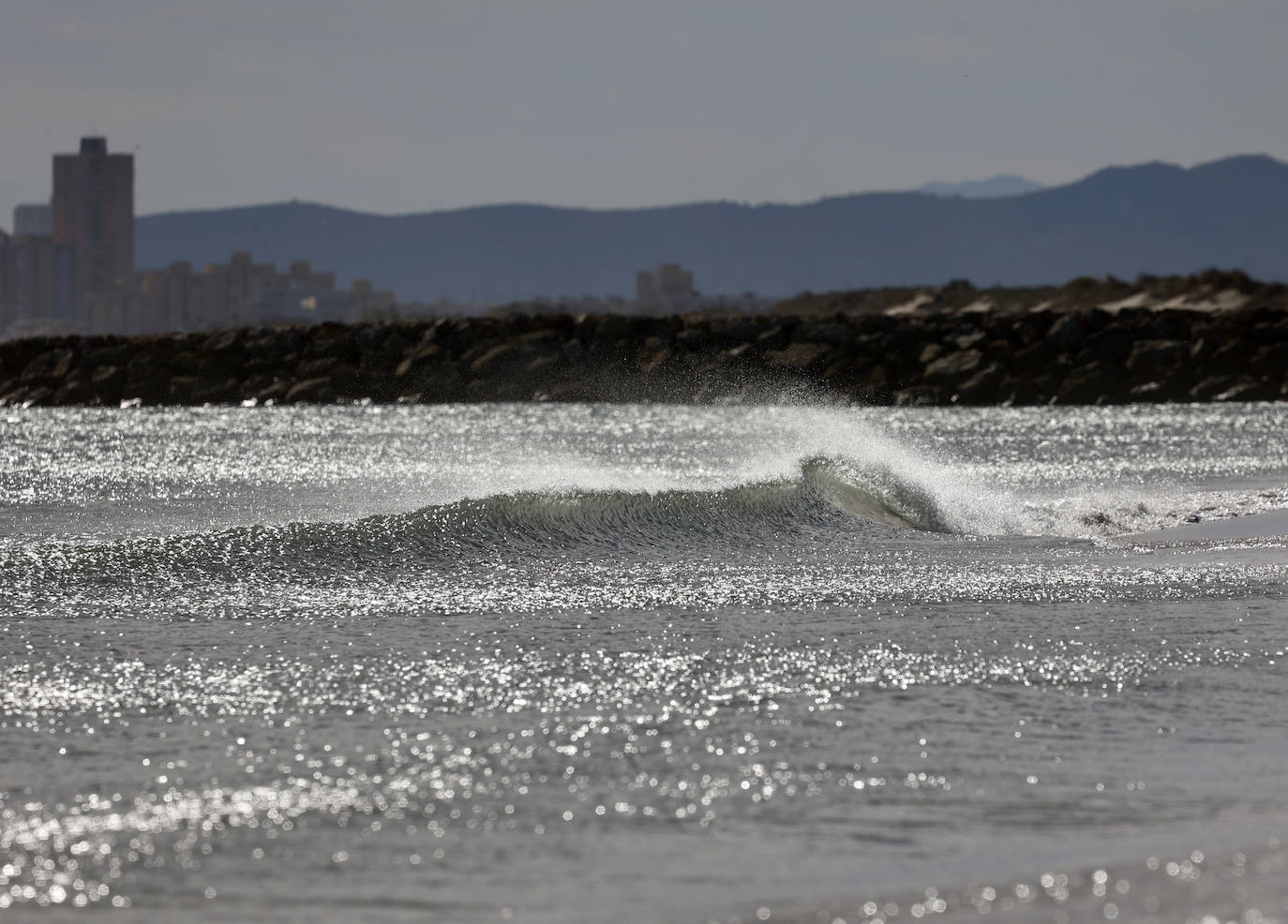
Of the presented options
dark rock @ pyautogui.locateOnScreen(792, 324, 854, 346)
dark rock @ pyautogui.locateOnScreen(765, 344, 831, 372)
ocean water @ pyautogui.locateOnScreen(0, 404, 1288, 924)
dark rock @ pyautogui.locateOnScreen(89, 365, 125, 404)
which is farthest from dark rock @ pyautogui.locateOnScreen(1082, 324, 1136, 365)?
ocean water @ pyautogui.locateOnScreen(0, 404, 1288, 924)

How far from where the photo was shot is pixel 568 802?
6.95m

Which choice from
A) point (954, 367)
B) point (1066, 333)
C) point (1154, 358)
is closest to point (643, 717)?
point (954, 367)

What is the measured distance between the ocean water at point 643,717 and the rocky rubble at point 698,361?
45.3m

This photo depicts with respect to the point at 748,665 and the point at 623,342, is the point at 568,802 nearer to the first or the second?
the point at 748,665

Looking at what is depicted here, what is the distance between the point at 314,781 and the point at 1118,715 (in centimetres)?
383

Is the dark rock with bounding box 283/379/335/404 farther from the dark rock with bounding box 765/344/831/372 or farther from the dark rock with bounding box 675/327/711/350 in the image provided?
the dark rock with bounding box 765/344/831/372

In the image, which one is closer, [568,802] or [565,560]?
[568,802]

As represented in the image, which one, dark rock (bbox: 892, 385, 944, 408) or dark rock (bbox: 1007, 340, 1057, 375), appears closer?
dark rock (bbox: 892, 385, 944, 408)

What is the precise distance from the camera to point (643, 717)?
844cm

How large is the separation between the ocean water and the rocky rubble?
45.3m

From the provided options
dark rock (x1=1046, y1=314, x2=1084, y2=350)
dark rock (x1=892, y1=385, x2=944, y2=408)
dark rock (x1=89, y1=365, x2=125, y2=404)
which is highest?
dark rock (x1=1046, y1=314, x2=1084, y2=350)

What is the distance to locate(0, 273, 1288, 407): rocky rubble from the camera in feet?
211

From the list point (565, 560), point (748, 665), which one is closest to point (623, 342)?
point (565, 560)

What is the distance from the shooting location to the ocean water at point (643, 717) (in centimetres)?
599
